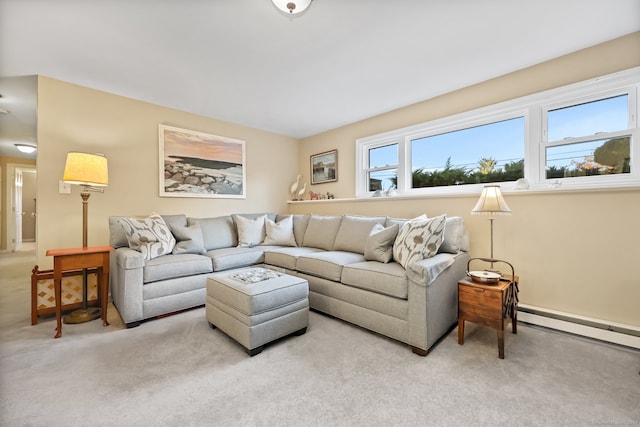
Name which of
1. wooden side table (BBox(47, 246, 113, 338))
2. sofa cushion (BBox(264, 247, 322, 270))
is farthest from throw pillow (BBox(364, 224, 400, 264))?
wooden side table (BBox(47, 246, 113, 338))

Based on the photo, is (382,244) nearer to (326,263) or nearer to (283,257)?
(326,263)

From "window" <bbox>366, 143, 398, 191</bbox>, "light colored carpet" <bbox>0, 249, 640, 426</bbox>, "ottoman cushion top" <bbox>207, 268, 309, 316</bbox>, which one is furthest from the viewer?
"window" <bbox>366, 143, 398, 191</bbox>

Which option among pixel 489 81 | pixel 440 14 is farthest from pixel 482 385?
pixel 489 81

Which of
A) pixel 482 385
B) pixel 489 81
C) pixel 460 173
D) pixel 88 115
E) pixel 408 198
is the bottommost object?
pixel 482 385

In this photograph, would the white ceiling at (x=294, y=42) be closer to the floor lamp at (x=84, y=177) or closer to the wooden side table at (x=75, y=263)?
the floor lamp at (x=84, y=177)

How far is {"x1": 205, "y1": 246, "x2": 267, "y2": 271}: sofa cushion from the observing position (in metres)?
2.94

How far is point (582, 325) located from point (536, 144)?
1603 millimetres

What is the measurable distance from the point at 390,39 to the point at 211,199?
3.06 metres

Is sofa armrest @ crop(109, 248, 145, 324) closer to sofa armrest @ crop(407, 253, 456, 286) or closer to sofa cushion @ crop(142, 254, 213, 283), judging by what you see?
sofa cushion @ crop(142, 254, 213, 283)

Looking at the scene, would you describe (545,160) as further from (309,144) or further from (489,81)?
(309,144)

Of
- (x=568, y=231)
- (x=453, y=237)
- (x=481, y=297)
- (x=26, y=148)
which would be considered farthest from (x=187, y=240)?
(x=26, y=148)

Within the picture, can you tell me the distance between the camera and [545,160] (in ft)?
7.97

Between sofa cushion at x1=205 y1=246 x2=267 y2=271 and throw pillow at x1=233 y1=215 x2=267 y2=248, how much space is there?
0.12 metres

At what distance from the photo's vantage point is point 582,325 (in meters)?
2.14
